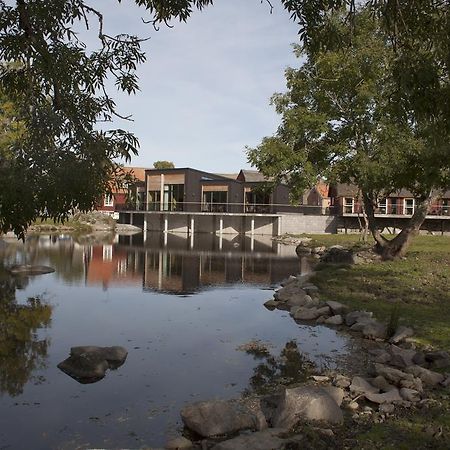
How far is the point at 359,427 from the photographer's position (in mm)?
6289

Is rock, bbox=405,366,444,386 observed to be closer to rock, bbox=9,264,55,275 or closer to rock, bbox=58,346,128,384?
rock, bbox=58,346,128,384

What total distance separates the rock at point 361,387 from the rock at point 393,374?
359 mm

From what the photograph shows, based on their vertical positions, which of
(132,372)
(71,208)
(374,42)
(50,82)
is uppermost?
(374,42)

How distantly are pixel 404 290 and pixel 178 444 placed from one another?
1130 cm

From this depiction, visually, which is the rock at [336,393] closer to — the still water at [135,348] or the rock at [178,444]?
the still water at [135,348]

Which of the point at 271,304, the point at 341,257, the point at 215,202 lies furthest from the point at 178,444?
the point at 215,202

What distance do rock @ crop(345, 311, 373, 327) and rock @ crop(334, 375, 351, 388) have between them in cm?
436

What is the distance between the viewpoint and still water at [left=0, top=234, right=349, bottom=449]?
23.1 ft

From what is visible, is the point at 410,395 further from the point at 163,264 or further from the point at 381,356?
the point at 163,264

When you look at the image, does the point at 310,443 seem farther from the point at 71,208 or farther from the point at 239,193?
the point at 239,193

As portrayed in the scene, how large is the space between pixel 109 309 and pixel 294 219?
123 feet

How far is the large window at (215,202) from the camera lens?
5288 centimetres

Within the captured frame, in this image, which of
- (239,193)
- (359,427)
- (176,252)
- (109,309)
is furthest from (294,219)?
(359,427)

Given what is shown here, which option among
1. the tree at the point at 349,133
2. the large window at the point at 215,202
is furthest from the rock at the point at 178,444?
the large window at the point at 215,202
